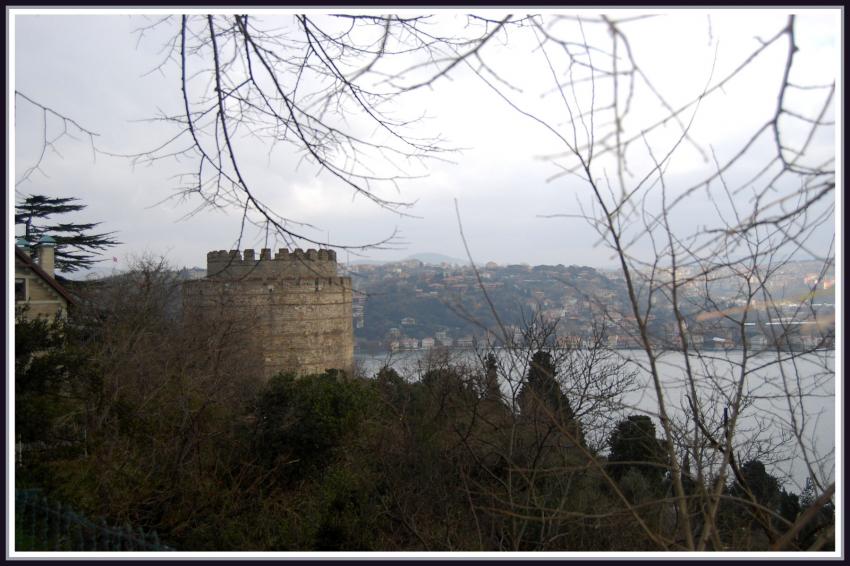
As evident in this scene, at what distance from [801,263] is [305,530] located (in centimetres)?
629

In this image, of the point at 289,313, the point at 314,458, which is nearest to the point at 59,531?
the point at 314,458

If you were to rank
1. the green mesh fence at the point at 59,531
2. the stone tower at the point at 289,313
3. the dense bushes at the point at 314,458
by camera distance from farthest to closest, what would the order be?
1. the stone tower at the point at 289,313
2. the dense bushes at the point at 314,458
3. the green mesh fence at the point at 59,531

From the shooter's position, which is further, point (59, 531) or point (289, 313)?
point (289, 313)

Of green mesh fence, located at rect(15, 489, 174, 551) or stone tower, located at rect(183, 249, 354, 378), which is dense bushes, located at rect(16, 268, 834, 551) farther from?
stone tower, located at rect(183, 249, 354, 378)

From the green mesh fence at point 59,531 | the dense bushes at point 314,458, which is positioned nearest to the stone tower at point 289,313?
the dense bushes at point 314,458

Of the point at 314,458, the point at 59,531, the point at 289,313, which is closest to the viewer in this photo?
the point at 59,531

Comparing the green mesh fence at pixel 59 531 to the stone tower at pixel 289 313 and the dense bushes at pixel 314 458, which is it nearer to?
the dense bushes at pixel 314 458

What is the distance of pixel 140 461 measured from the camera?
24.0ft

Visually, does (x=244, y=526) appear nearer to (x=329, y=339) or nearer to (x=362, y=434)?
(x=362, y=434)

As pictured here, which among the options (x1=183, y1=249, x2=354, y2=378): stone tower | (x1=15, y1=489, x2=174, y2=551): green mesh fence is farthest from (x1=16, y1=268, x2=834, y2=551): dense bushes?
(x1=183, y1=249, x2=354, y2=378): stone tower

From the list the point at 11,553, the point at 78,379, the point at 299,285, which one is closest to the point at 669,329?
the point at 11,553

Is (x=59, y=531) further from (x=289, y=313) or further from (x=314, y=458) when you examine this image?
(x=289, y=313)

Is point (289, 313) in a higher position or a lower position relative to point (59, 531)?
higher

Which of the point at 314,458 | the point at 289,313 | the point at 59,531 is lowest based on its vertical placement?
the point at 314,458
